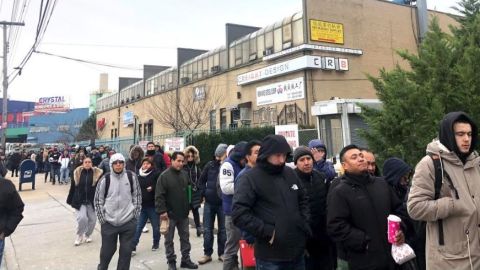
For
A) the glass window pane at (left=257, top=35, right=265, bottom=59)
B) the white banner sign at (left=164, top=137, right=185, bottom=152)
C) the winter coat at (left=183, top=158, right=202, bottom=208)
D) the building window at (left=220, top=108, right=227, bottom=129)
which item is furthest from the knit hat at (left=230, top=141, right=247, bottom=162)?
the building window at (left=220, top=108, right=227, bottom=129)

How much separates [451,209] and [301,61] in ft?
65.0

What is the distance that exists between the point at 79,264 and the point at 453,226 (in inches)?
238

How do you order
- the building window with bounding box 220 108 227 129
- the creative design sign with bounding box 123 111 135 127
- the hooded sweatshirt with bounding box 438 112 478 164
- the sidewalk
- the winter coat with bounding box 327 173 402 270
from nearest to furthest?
1. the hooded sweatshirt with bounding box 438 112 478 164
2. the winter coat with bounding box 327 173 402 270
3. the sidewalk
4. the building window with bounding box 220 108 227 129
5. the creative design sign with bounding box 123 111 135 127

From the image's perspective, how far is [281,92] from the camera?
23.8 meters

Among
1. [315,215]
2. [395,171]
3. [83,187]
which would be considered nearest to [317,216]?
[315,215]

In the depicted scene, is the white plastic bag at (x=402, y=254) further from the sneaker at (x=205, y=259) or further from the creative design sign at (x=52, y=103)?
the creative design sign at (x=52, y=103)

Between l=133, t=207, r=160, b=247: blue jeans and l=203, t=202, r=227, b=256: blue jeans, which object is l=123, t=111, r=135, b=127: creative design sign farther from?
l=203, t=202, r=227, b=256: blue jeans

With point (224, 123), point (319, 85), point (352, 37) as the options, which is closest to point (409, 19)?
point (352, 37)

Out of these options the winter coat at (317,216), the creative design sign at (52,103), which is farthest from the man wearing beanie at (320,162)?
the creative design sign at (52,103)

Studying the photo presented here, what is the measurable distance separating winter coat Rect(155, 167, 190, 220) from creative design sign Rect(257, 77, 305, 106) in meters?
16.6

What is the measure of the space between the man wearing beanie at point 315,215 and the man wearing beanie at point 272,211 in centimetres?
68

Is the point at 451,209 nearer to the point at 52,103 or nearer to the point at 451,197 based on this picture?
the point at 451,197

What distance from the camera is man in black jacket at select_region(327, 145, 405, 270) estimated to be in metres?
3.34

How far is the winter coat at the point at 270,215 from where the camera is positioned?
3.51 metres
